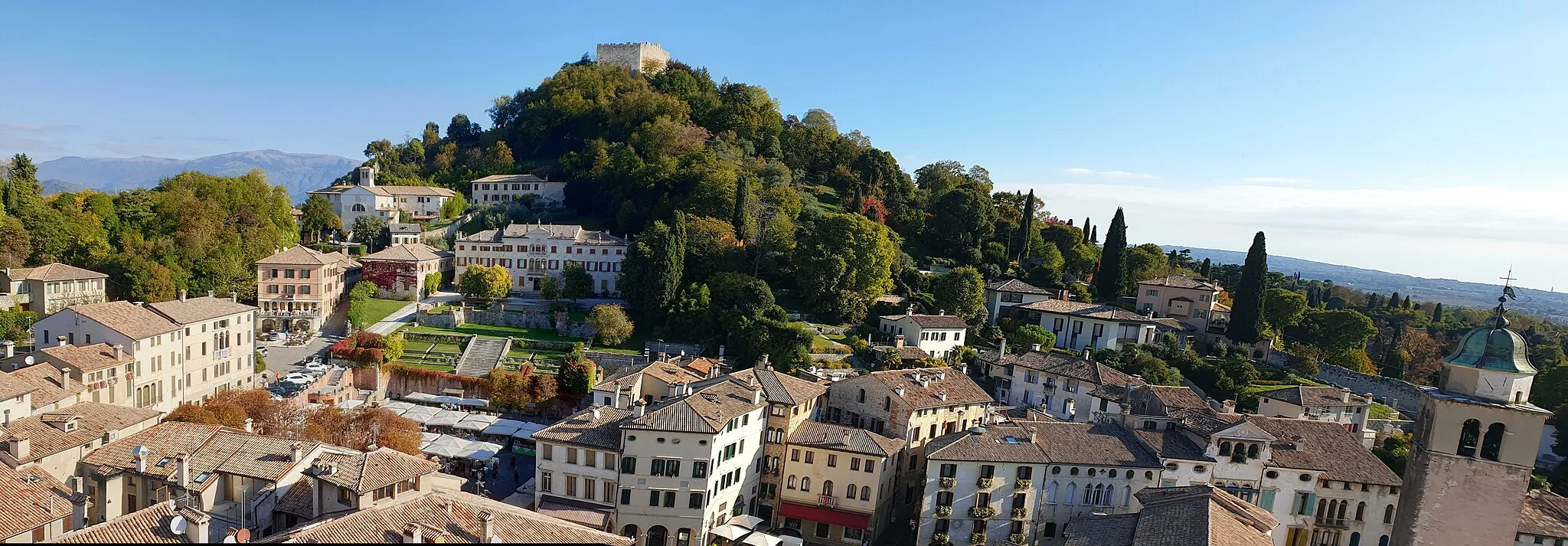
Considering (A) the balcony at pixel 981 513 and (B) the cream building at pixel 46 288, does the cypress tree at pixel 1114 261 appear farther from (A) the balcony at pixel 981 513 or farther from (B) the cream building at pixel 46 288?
(B) the cream building at pixel 46 288

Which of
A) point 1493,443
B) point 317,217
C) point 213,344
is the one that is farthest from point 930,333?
point 317,217

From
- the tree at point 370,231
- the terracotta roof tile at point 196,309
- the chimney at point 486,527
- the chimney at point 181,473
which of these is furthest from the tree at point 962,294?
the tree at point 370,231

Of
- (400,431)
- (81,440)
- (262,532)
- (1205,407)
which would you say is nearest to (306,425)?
(400,431)

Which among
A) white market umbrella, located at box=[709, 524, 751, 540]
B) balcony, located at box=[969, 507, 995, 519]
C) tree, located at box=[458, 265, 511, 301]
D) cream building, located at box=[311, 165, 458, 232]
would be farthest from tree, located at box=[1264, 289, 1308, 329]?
cream building, located at box=[311, 165, 458, 232]

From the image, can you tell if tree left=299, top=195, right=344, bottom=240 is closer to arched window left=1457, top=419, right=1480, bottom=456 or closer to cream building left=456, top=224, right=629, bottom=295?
cream building left=456, top=224, right=629, bottom=295

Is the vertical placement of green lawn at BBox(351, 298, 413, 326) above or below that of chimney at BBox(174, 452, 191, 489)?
below
